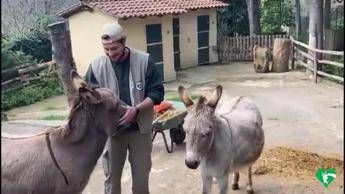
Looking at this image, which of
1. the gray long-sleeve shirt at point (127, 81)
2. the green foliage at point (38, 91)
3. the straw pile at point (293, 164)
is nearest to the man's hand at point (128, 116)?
the gray long-sleeve shirt at point (127, 81)

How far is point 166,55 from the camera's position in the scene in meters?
15.1

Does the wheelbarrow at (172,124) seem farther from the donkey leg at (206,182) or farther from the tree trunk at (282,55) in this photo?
the tree trunk at (282,55)

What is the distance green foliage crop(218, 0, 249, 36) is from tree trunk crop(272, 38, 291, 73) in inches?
178

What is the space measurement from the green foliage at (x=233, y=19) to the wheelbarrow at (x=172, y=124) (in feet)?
40.7

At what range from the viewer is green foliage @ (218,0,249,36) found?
64.7 ft

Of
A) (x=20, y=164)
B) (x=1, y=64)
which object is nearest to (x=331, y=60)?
(x=20, y=164)

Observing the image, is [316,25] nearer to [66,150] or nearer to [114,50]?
[114,50]

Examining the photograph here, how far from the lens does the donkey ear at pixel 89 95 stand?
3.09 m

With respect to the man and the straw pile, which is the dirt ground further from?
the man

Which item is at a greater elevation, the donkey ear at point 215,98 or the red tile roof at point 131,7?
the red tile roof at point 131,7

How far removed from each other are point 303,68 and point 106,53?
1261 cm

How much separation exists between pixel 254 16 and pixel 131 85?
49.9ft

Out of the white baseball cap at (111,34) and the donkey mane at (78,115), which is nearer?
the donkey mane at (78,115)

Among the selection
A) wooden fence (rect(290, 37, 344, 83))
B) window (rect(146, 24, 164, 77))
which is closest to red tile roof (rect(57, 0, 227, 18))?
window (rect(146, 24, 164, 77))
